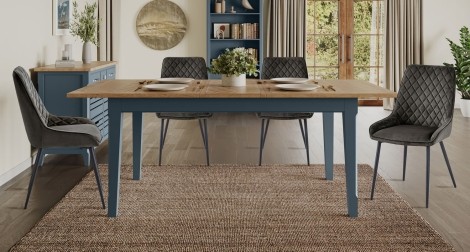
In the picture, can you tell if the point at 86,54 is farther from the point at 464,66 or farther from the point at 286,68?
the point at 464,66

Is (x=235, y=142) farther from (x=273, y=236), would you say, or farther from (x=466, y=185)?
(x=273, y=236)

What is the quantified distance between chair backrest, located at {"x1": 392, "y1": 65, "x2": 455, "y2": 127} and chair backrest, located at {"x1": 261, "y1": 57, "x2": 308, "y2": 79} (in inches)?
49.5

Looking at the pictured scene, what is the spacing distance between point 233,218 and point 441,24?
6918 mm

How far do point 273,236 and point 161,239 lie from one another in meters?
0.62

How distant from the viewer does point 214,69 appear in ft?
15.4

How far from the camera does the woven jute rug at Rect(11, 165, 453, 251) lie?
3770mm

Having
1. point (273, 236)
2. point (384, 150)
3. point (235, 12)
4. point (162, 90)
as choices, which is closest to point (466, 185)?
point (384, 150)

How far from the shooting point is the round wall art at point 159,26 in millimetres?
10062

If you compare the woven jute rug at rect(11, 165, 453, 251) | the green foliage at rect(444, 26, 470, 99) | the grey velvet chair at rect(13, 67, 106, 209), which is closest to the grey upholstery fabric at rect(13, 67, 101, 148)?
the grey velvet chair at rect(13, 67, 106, 209)

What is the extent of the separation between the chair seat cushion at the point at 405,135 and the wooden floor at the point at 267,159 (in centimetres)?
43

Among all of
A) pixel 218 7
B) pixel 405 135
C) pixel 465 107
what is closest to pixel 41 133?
pixel 405 135

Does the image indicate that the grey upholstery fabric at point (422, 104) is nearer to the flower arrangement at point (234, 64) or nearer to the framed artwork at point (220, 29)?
the flower arrangement at point (234, 64)

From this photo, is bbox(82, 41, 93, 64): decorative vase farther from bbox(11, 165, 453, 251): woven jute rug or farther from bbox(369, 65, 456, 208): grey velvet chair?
bbox(369, 65, 456, 208): grey velvet chair

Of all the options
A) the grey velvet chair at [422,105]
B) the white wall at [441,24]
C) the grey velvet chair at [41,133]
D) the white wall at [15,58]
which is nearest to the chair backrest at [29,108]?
the grey velvet chair at [41,133]
